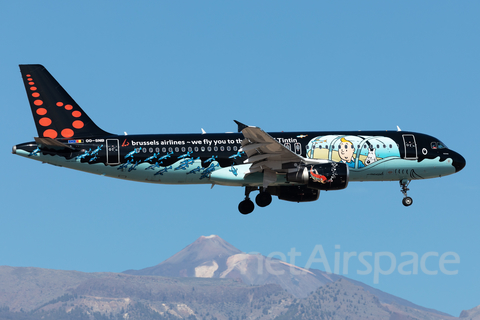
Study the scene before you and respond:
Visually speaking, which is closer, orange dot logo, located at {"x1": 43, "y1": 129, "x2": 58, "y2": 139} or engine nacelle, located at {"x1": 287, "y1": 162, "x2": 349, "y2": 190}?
engine nacelle, located at {"x1": 287, "y1": 162, "x2": 349, "y2": 190}

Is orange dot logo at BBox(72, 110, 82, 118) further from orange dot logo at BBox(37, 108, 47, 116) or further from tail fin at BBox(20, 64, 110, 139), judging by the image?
orange dot logo at BBox(37, 108, 47, 116)

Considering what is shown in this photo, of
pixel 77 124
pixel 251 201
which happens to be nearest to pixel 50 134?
pixel 77 124

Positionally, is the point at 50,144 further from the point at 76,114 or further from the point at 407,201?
the point at 407,201

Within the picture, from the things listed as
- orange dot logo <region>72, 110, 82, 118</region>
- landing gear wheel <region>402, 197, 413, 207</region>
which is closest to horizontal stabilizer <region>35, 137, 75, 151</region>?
orange dot logo <region>72, 110, 82, 118</region>

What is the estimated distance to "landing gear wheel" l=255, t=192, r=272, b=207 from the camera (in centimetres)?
5594

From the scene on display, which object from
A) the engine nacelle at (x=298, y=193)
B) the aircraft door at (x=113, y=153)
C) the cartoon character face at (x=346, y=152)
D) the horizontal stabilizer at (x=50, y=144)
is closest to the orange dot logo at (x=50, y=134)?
the horizontal stabilizer at (x=50, y=144)

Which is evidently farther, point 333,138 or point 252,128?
point 333,138

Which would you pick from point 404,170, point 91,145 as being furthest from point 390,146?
point 91,145

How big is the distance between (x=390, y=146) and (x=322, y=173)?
658 cm

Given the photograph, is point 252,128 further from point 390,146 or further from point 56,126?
point 56,126

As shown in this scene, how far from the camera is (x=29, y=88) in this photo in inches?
2270

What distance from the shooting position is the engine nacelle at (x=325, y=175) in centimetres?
5128

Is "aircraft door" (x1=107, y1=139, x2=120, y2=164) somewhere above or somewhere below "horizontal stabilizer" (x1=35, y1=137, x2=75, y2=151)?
below

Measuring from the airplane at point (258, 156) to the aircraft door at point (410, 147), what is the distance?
0.26 feet
